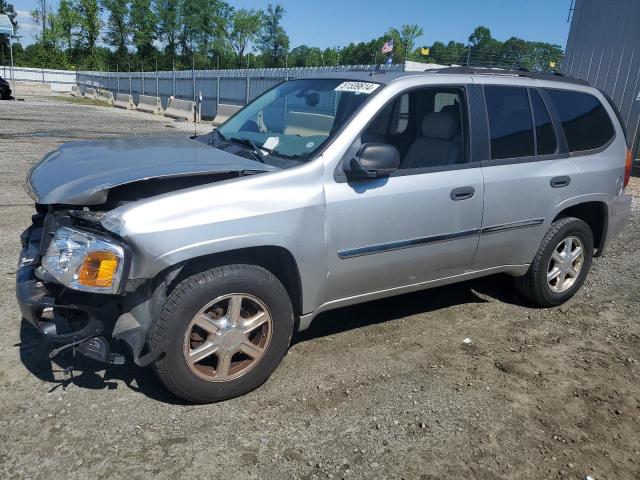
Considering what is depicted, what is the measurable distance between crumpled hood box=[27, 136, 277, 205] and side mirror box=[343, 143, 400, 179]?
1.53 feet

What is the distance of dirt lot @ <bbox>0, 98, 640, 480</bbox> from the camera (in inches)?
103

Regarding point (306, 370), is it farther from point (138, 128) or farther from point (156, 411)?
point (138, 128)

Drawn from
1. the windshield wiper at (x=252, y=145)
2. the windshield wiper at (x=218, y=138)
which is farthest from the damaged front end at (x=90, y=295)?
the windshield wiper at (x=218, y=138)

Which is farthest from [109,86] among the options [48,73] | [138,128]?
[138,128]

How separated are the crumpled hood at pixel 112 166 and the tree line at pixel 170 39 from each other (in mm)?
60038

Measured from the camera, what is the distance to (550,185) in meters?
4.18

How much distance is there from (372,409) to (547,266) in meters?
2.24

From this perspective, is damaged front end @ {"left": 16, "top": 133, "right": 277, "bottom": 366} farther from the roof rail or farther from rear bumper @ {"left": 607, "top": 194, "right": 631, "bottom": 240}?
rear bumper @ {"left": 607, "top": 194, "right": 631, "bottom": 240}

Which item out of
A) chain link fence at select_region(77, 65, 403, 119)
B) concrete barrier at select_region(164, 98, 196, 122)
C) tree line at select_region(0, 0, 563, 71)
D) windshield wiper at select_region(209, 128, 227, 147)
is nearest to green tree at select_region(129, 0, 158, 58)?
tree line at select_region(0, 0, 563, 71)

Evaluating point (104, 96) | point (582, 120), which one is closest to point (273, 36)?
point (104, 96)

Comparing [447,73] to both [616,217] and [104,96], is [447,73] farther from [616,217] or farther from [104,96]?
[104,96]

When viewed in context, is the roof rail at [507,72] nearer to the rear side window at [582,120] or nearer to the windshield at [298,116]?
the rear side window at [582,120]

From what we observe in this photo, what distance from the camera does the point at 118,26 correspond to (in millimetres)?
76375

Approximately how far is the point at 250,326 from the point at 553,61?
15.3 meters
